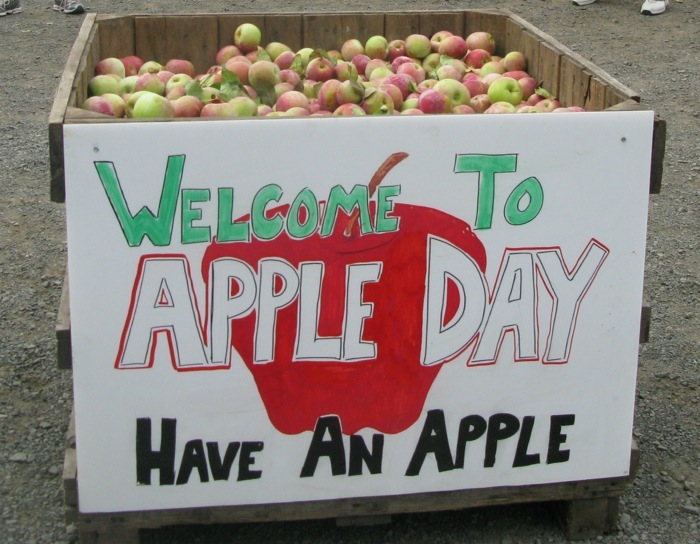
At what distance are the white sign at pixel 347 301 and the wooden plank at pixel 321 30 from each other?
173 cm

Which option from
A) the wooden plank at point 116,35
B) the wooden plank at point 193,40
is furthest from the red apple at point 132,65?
the wooden plank at point 193,40

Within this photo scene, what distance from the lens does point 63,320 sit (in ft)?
7.61

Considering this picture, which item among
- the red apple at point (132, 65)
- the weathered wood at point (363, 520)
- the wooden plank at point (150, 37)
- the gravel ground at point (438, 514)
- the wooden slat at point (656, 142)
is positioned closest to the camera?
the wooden slat at point (656, 142)

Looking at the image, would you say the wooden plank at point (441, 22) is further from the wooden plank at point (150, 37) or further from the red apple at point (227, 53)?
the wooden plank at point (150, 37)

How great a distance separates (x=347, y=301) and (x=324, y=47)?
181cm

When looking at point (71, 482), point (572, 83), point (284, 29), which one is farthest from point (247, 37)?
point (71, 482)

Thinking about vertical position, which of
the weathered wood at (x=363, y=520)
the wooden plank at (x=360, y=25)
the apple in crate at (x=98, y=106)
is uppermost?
the wooden plank at (x=360, y=25)

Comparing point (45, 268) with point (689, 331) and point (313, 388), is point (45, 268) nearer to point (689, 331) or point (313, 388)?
point (313, 388)

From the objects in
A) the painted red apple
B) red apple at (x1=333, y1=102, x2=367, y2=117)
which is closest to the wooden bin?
the painted red apple

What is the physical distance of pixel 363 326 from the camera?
231cm

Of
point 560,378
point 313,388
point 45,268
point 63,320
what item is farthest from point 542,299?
point 45,268

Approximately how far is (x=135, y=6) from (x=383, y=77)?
6.27 meters

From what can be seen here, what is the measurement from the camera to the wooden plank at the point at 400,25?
12.6ft

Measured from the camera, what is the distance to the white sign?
2176mm
